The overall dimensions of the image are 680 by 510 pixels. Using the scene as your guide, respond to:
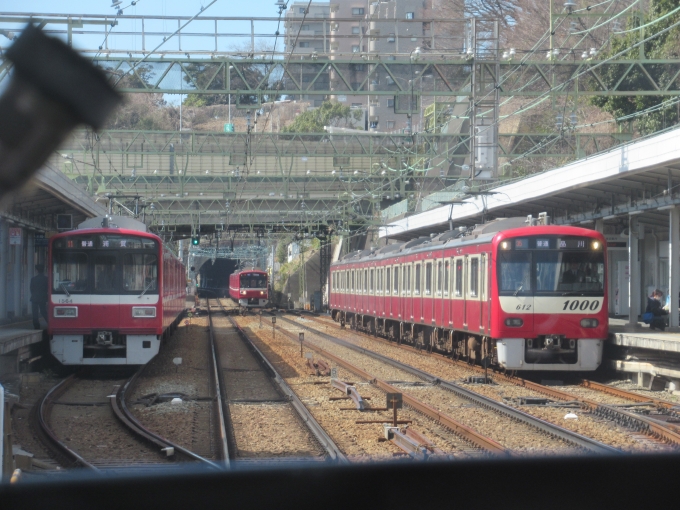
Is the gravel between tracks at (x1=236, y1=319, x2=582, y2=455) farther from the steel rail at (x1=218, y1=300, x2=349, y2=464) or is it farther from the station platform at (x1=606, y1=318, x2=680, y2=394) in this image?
the station platform at (x1=606, y1=318, x2=680, y2=394)

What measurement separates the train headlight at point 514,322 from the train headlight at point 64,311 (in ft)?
23.8

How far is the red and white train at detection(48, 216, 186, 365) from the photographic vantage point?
47.5 ft

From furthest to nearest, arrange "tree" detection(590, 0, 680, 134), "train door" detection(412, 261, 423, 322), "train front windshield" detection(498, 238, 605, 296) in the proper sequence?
"tree" detection(590, 0, 680, 134)
"train door" detection(412, 261, 423, 322)
"train front windshield" detection(498, 238, 605, 296)

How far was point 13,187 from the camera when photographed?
5309 mm

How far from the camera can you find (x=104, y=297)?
48.1ft

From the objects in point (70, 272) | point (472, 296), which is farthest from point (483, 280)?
point (70, 272)

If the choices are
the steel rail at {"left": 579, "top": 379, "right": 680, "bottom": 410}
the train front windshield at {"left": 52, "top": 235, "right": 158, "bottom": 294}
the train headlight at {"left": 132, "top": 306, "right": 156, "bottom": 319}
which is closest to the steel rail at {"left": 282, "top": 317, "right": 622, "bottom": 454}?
the steel rail at {"left": 579, "top": 379, "right": 680, "bottom": 410}

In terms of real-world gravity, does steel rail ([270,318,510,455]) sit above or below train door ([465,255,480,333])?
below

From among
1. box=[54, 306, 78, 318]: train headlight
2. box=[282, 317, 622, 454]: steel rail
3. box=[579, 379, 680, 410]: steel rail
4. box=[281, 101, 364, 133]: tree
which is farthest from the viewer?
box=[281, 101, 364, 133]: tree

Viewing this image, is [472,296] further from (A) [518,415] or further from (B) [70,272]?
(B) [70,272]

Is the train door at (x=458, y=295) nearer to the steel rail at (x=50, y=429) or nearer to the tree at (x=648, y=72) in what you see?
the steel rail at (x=50, y=429)

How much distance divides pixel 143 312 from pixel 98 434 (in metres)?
5.45

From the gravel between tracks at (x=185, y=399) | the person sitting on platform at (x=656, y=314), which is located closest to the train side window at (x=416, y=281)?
the gravel between tracks at (x=185, y=399)

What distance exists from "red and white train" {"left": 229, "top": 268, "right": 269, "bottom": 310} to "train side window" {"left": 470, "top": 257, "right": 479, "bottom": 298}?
3222 cm
